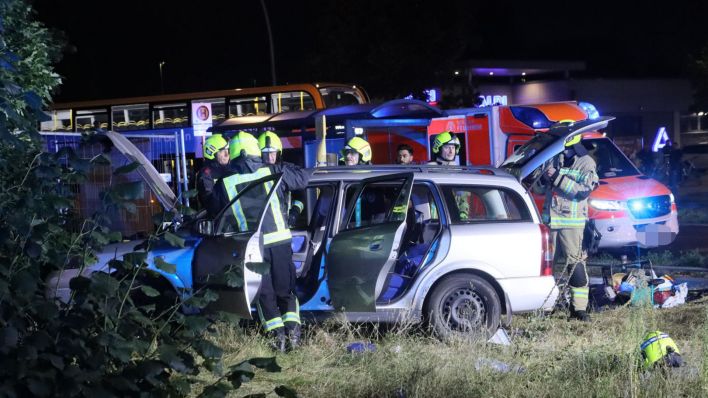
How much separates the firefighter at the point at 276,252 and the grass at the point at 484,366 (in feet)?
0.55

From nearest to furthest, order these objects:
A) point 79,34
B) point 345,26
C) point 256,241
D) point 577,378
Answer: point 577,378 < point 256,241 < point 345,26 < point 79,34

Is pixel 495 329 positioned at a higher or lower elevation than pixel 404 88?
lower

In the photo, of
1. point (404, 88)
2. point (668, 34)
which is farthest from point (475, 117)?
point (668, 34)

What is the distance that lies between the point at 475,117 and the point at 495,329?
8.55m

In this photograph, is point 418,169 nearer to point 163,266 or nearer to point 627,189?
point 163,266

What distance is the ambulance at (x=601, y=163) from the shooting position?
13.0 metres

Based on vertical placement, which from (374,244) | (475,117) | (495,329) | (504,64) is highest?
(504,64)

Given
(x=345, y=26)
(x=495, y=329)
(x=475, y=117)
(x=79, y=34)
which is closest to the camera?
(x=495, y=329)

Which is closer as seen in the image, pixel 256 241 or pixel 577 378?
pixel 577 378

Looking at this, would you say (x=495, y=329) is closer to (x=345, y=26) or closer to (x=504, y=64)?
(x=345, y=26)

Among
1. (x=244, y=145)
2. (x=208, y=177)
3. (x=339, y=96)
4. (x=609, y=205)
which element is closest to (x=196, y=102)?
(x=339, y=96)

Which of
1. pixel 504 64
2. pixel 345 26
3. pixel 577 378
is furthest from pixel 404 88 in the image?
pixel 577 378

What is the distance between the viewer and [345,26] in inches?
1271

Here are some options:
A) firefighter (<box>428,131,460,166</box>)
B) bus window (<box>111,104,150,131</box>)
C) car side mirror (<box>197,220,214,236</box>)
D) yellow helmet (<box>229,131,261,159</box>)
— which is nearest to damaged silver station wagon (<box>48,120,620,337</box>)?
car side mirror (<box>197,220,214,236</box>)
